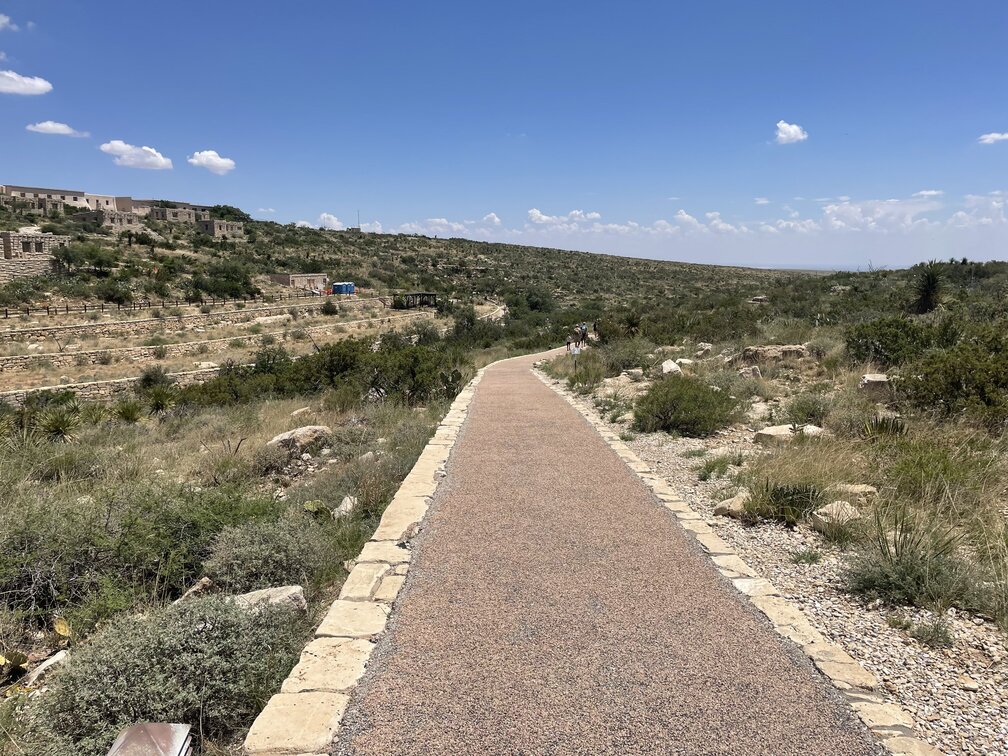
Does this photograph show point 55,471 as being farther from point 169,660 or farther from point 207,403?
point 207,403

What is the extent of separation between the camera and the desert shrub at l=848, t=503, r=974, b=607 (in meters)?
3.52

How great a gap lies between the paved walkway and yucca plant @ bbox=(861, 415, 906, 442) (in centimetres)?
323

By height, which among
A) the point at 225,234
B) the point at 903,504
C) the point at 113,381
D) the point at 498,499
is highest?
the point at 225,234

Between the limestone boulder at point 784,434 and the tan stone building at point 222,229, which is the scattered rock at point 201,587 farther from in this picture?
the tan stone building at point 222,229

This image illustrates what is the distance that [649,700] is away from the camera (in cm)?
270

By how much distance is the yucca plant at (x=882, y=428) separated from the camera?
6.51 meters

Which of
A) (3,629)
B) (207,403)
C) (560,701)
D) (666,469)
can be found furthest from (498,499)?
(207,403)

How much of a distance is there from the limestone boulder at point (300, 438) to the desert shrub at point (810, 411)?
6945 millimetres

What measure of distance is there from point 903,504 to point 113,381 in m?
21.9

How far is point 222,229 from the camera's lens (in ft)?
208

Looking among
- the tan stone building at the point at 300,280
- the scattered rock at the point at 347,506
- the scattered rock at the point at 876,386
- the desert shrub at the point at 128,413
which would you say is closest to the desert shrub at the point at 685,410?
the scattered rock at the point at 876,386

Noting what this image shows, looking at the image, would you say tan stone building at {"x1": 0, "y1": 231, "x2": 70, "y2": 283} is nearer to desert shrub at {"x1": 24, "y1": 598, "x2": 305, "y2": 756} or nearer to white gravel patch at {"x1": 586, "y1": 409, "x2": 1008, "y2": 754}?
desert shrub at {"x1": 24, "y1": 598, "x2": 305, "y2": 756}

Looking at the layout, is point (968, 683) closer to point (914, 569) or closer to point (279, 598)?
point (914, 569)

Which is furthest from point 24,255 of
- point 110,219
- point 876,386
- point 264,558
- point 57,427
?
point 876,386
